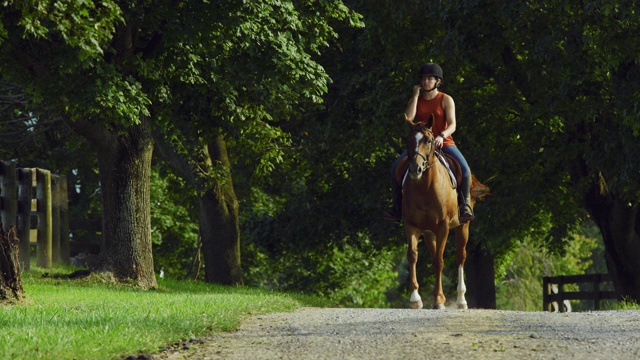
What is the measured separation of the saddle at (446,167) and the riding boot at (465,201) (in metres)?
0.11

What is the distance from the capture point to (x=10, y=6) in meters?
17.2

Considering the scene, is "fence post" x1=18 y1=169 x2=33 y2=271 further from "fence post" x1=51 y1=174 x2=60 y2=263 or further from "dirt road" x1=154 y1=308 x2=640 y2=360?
Result: "dirt road" x1=154 y1=308 x2=640 y2=360

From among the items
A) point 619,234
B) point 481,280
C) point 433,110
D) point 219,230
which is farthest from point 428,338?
point 481,280

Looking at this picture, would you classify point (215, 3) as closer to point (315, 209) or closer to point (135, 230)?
point (135, 230)

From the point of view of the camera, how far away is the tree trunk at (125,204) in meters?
21.9

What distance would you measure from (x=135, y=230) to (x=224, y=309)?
25.3 ft

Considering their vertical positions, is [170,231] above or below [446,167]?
above

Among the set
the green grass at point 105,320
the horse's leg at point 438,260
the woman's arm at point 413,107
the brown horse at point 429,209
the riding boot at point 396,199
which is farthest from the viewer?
the riding boot at point 396,199

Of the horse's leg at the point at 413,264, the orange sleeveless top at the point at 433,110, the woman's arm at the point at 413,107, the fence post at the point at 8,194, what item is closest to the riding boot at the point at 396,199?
the horse's leg at the point at 413,264

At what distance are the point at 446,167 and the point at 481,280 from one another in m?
15.9

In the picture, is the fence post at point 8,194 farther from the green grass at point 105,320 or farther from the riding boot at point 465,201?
the riding boot at point 465,201

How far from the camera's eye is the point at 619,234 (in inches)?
1067

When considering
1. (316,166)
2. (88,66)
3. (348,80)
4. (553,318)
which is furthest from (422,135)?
(316,166)

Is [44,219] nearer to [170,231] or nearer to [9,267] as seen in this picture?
[9,267]
